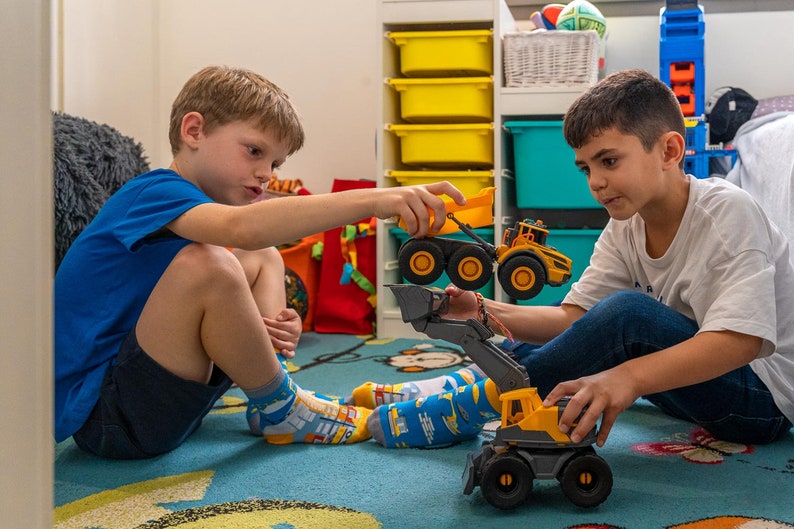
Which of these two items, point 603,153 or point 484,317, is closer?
point 484,317

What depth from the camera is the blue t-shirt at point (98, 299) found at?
1.16 meters

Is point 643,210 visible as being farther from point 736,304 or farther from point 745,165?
point 745,165

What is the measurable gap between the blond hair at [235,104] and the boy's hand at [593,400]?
581 millimetres

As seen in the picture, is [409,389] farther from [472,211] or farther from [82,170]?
[82,170]

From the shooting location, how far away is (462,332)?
3.18ft

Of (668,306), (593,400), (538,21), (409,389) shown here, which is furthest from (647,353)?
(538,21)

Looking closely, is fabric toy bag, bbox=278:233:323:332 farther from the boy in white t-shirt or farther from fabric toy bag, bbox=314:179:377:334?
the boy in white t-shirt

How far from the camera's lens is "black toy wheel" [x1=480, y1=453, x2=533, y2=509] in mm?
941

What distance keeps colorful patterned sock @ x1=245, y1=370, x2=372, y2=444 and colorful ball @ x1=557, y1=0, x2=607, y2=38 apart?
58.7 inches

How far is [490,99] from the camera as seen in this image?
2340 mm

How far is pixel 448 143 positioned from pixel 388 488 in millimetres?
1450

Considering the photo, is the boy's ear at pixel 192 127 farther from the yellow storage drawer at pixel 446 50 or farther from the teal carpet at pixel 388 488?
the yellow storage drawer at pixel 446 50
